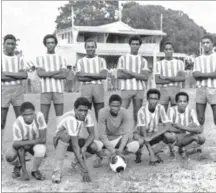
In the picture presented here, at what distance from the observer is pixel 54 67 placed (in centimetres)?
643

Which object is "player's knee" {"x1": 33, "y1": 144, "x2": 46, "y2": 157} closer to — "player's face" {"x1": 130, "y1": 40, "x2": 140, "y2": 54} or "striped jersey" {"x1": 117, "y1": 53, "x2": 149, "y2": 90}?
"striped jersey" {"x1": 117, "y1": 53, "x2": 149, "y2": 90}

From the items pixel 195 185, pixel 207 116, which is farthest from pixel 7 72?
pixel 207 116

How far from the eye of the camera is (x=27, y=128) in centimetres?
502

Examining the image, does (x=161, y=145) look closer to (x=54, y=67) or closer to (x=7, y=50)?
(x=54, y=67)

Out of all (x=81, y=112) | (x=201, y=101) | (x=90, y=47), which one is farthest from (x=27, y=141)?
(x=201, y=101)

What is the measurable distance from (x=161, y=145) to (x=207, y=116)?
523cm

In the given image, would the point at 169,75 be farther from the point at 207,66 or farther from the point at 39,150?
the point at 39,150

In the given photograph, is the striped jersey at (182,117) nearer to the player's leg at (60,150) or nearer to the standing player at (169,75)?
the standing player at (169,75)

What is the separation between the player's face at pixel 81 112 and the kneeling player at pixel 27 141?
48 centimetres

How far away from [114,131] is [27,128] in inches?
52.3

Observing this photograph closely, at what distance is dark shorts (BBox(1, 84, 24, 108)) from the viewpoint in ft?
20.1

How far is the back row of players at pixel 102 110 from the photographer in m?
4.95

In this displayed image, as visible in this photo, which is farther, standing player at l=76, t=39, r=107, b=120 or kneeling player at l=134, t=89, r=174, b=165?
standing player at l=76, t=39, r=107, b=120

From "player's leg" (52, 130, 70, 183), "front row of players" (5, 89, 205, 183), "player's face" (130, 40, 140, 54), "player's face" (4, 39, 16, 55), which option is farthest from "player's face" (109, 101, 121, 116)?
"player's face" (4, 39, 16, 55)
